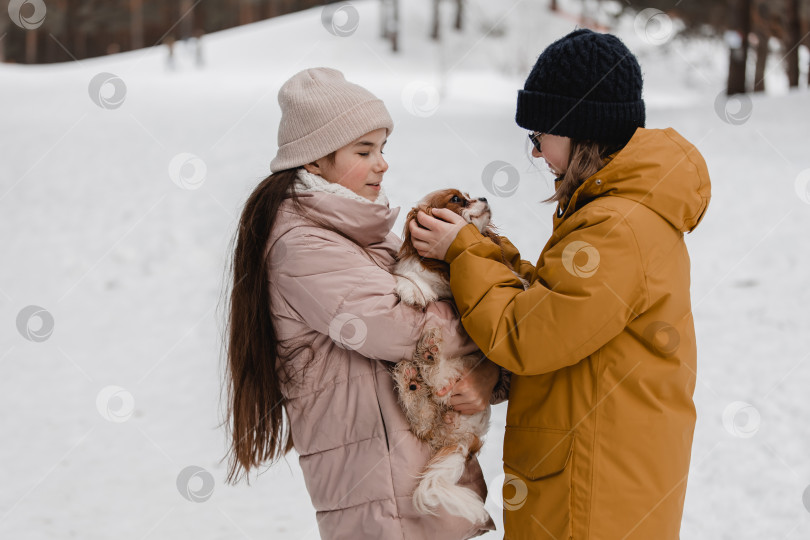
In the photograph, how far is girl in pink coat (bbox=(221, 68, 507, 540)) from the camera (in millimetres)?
2201

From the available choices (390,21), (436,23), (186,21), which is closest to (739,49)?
(436,23)

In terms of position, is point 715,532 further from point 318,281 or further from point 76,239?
point 76,239

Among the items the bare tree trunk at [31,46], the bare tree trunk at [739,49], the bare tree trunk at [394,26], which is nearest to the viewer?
the bare tree trunk at [739,49]

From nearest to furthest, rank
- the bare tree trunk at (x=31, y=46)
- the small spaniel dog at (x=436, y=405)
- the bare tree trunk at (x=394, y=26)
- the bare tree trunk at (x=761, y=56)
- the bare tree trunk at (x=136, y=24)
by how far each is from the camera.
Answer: the small spaniel dog at (x=436, y=405), the bare tree trunk at (x=761, y=56), the bare tree trunk at (x=136, y=24), the bare tree trunk at (x=31, y=46), the bare tree trunk at (x=394, y=26)

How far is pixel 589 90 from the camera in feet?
6.89

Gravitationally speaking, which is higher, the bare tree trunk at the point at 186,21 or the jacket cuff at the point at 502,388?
the jacket cuff at the point at 502,388

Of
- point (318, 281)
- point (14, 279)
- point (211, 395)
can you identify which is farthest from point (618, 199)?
point (14, 279)

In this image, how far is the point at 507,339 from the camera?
2.06 metres

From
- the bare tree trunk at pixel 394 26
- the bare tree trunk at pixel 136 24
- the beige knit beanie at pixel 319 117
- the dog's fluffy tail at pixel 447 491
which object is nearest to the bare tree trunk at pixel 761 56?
the bare tree trunk at pixel 394 26

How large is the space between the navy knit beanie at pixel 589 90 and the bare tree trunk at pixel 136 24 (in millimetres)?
31951

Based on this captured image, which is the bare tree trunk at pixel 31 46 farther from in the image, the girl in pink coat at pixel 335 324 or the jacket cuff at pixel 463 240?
the jacket cuff at pixel 463 240

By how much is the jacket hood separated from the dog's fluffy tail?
93 centimetres

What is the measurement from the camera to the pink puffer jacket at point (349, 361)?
7.16 ft

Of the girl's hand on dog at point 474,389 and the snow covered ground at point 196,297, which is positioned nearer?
the girl's hand on dog at point 474,389
